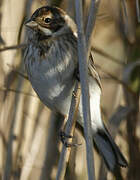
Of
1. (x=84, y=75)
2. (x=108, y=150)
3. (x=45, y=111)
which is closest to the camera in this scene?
(x=84, y=75)

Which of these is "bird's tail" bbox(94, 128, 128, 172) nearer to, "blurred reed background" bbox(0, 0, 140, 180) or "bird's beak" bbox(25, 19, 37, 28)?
"blurred reed background" bbox(0, 0, 140, 180)

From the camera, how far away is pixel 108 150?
171 cm

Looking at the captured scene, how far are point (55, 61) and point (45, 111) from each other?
0.49m

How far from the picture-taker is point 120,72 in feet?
7.07

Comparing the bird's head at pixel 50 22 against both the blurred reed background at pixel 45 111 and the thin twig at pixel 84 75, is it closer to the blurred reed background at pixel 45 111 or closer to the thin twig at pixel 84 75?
the blurred reed background at pixel 45 111

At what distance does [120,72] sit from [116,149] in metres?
0.58

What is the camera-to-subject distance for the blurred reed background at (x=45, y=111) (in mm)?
1839

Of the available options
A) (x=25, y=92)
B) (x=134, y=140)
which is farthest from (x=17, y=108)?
(x=134, y=140)

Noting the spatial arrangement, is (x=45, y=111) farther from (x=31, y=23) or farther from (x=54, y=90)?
(x=31, y=23)

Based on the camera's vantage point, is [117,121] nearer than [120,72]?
Yes

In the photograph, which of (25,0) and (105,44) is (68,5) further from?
(105,44)

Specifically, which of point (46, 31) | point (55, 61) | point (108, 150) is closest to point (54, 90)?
point (55, 61)

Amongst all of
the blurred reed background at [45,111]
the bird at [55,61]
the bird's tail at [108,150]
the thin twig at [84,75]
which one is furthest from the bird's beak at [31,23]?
the bird's tail at [108,150]

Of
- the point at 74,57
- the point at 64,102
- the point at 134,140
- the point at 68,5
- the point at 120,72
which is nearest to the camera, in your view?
the point at 74,57
